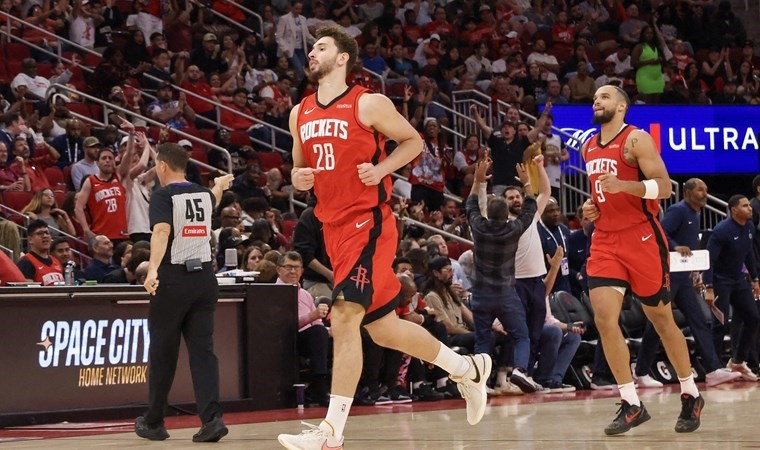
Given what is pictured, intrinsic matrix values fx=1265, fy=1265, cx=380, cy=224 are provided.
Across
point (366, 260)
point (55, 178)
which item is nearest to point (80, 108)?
point (55, 178)

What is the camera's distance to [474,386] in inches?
279

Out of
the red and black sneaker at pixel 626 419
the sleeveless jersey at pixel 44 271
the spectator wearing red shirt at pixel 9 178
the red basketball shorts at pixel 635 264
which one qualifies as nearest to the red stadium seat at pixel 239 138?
the spectator wearing red shirt at pixel 9 178

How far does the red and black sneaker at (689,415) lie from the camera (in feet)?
24.7

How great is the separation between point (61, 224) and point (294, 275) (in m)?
3.38

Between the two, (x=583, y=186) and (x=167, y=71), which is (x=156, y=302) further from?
(x=583, y=186)

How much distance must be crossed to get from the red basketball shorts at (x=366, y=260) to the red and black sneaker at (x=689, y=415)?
6.98 ft

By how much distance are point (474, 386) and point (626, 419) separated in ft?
3.51

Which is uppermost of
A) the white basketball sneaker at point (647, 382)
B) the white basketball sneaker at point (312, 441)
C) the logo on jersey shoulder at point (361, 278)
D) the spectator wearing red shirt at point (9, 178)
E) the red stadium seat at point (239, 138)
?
the red stadium seat at point (239, 138)

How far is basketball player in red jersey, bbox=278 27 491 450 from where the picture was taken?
634cm

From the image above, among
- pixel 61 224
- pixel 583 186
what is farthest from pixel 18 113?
pixel 583 186

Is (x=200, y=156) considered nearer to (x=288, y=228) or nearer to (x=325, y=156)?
(x=288, y=228)

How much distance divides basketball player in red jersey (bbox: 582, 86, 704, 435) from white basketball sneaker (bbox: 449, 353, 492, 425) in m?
1.07

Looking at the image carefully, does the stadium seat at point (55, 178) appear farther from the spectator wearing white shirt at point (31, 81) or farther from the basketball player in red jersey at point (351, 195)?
the basketball player in red jersey at point (351, 195)

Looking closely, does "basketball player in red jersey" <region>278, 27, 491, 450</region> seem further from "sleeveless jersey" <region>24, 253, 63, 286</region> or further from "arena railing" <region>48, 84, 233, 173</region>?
"arena railing" <region>48, 84, 233, 173</region>
